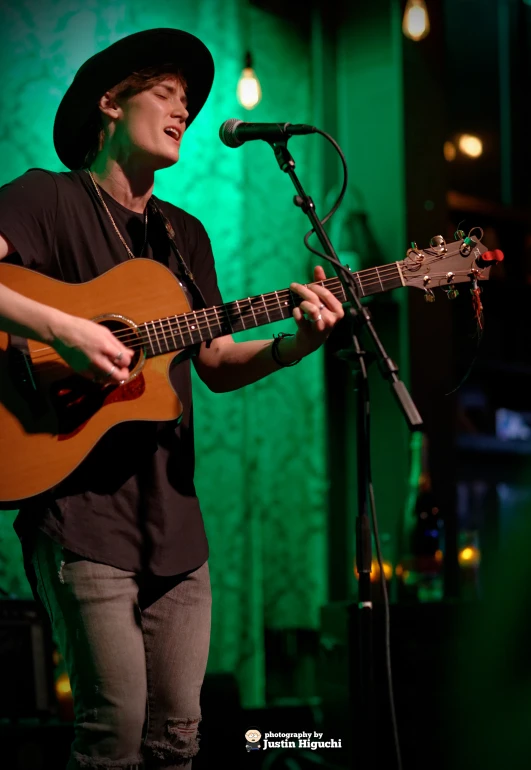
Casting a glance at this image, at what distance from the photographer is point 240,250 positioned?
12.7 feet

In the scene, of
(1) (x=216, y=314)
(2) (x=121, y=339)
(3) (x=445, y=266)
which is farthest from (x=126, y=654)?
(3) (x=445, y=266)

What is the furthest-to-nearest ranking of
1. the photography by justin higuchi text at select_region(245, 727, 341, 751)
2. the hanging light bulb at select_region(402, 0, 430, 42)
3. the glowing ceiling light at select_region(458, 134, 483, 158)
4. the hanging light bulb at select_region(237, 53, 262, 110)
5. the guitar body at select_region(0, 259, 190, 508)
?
the glowing ceiling light at select_region(458, 134, 483, 158) → the hanging light bulb at select_region(402, 0, 430, 42) → the hanging light bulb at select_region(237, 53, 262, 110) → the photography by justin higuchi text at select_region(245, 727, 341, 751) → the guitar body at select_region(0, 259, 190, 508)

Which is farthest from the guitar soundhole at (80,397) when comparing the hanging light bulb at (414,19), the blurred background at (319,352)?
the hanging light bulb at (414,19)

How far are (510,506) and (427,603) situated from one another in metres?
2.20

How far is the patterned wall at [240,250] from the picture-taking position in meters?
3.46

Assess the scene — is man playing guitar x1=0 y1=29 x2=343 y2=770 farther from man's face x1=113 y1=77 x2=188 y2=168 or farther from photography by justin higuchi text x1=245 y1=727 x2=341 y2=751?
photography by justin higuchi text x1=245 y1=727 x2=341 y2=751

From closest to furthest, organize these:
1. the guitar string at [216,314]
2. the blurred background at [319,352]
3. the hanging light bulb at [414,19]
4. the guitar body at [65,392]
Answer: the guitar body at [65,392] → the guitar string at [216,314] → the blurred background at [319,352] → the hanging light bulb at [414,19]

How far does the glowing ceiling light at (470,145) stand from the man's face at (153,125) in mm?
3441

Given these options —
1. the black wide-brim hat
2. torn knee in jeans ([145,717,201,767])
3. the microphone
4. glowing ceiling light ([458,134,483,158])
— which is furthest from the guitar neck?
glowing ceiling light ([458,134,483,158])

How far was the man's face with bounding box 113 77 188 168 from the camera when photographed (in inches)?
79.0

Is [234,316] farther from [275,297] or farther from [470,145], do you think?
[470,145]

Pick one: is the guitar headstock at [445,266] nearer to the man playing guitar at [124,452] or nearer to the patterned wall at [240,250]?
the man playing guitar at [124,452]

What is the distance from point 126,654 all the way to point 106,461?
0.43 meters

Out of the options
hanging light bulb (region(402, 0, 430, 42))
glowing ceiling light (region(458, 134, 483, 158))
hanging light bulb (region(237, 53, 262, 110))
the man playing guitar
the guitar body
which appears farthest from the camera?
glowing ceiling light (region(458, 134, 483, 158))
